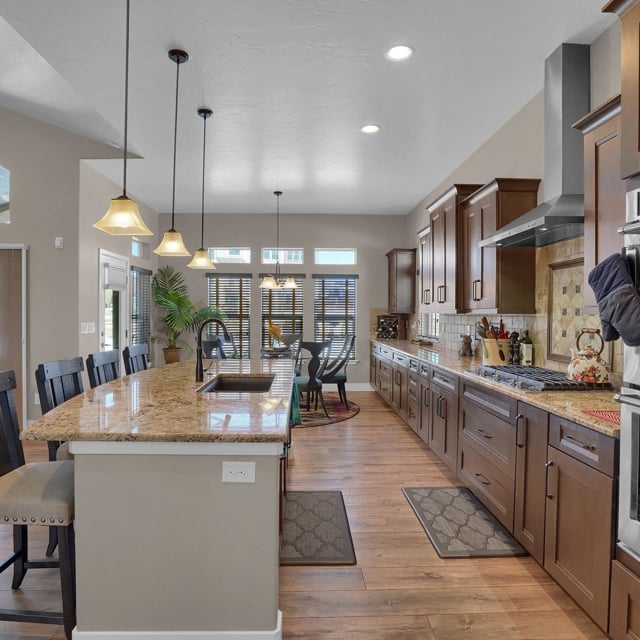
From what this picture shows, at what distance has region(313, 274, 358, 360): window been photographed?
7.53 meters

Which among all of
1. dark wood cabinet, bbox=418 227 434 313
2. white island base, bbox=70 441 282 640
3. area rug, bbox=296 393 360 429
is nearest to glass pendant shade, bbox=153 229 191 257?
white island base, bbox=70 441 282 640

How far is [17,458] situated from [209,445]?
0.99 metres

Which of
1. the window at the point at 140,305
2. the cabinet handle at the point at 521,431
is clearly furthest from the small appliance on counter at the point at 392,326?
the cabinet handle at the point at 521,431

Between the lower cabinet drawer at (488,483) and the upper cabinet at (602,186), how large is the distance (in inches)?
45.3

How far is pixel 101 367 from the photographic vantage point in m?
3.13

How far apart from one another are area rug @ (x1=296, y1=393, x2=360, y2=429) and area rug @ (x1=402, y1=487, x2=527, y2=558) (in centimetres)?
212

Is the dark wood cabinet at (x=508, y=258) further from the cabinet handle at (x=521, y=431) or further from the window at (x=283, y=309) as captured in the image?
the window at (x=283, y=309)

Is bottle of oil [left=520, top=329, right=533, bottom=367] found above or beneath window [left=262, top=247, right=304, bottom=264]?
beneath

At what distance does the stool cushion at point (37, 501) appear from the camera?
1724 mm

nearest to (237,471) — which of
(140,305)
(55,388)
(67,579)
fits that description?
(67,579)

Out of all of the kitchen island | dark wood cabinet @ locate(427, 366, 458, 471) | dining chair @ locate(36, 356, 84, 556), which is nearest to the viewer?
the kitchen island

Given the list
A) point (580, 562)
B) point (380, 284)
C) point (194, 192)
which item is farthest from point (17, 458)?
point (380, 284)

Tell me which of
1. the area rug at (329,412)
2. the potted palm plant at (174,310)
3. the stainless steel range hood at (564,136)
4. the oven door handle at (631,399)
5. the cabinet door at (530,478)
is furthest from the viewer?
the potted palm plant at (174,310)

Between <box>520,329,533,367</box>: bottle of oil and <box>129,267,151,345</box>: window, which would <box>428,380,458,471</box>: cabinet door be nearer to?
<box>520,329,533,367</box>: bottle of oil
